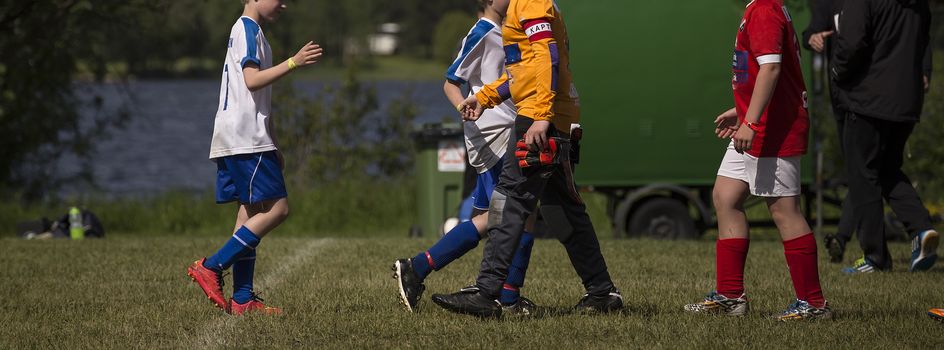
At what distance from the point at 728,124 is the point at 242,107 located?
2.40m

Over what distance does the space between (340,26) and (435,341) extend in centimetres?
7424

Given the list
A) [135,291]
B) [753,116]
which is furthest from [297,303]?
[753,116]

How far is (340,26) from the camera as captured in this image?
79.4m

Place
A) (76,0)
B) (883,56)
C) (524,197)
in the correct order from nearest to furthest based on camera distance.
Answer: (524,197)
(883,56)
(76,0)

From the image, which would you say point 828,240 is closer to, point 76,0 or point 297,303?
point 297,303

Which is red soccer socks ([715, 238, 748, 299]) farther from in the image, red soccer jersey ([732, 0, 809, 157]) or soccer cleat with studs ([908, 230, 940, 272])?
soccer cleat with studs ([908, 230, 940, 272])

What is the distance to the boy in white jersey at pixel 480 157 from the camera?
695 cm

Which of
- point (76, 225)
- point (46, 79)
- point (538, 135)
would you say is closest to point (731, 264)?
point (538, 135)

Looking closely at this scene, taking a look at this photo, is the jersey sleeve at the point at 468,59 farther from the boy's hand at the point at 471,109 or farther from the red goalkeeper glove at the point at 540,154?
the red goalkeeper glove at the point at 540,154

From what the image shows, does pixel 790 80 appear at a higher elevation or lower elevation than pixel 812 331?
higher

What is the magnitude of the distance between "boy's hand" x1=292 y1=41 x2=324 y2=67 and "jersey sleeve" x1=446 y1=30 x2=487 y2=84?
2.39 feet

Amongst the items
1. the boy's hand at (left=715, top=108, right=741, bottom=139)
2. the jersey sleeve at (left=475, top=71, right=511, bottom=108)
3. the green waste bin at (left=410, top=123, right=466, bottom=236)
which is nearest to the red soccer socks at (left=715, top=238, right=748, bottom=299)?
the boy's hand at (left=715, top=108, right=741, bottom=139)

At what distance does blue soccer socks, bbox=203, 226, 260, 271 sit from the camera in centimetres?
696

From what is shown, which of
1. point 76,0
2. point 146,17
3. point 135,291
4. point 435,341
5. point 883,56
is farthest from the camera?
point 146,17
